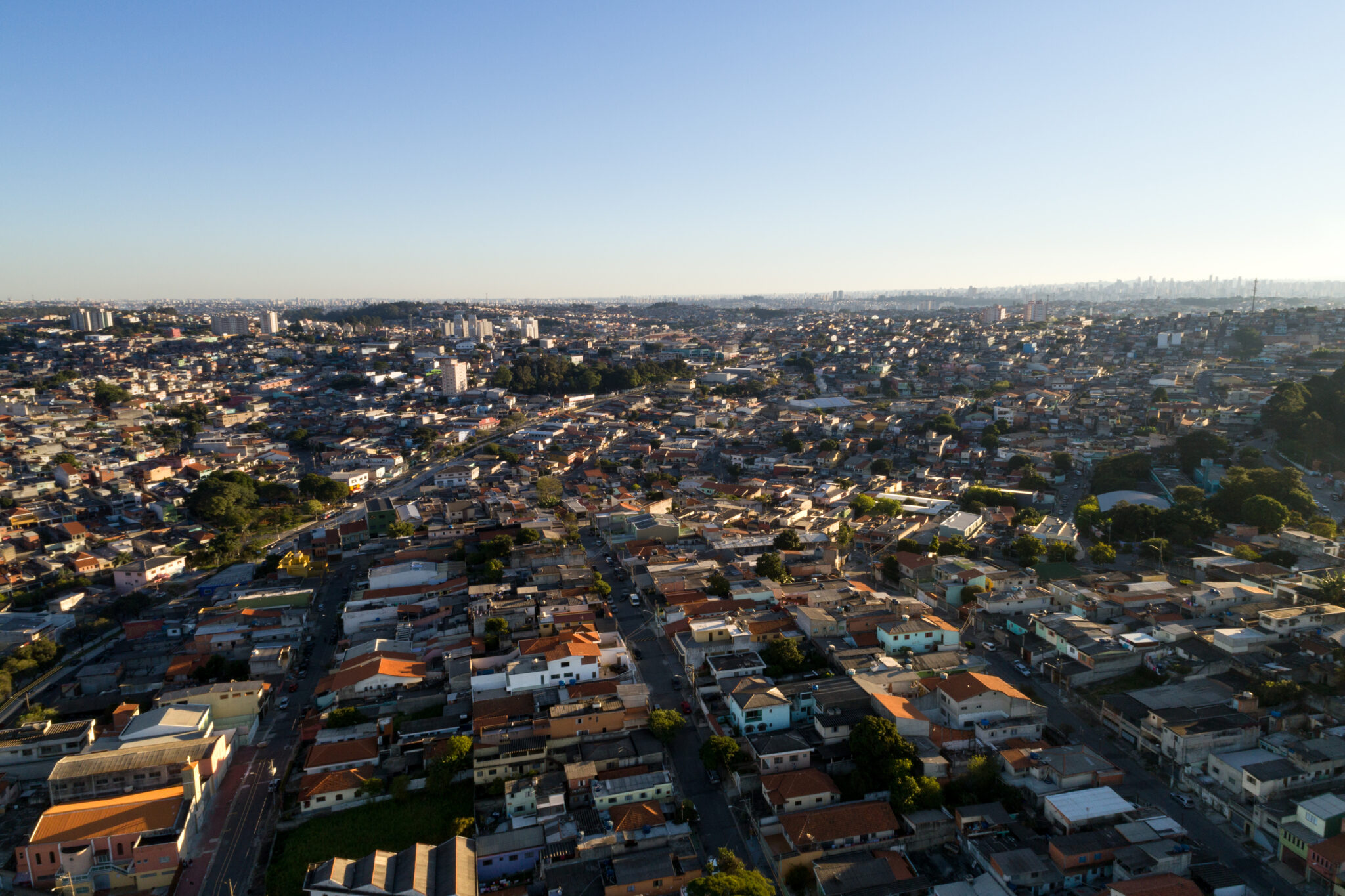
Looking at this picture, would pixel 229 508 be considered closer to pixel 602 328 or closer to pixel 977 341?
pixel 977 341

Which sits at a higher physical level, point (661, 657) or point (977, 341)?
point (977, 341)

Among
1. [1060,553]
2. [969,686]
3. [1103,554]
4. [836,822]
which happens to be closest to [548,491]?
[1060,553]

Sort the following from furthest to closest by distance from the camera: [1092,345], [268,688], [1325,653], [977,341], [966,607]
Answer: [977,341], [1092,345], [966,607], [268,688], [1325,653]

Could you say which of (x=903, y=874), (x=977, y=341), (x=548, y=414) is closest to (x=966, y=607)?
(x=903, y=874)

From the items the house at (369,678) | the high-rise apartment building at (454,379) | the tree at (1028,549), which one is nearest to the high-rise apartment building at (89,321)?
the high-rise apartment building at (454,379)

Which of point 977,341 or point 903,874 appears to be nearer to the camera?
point 903,874
